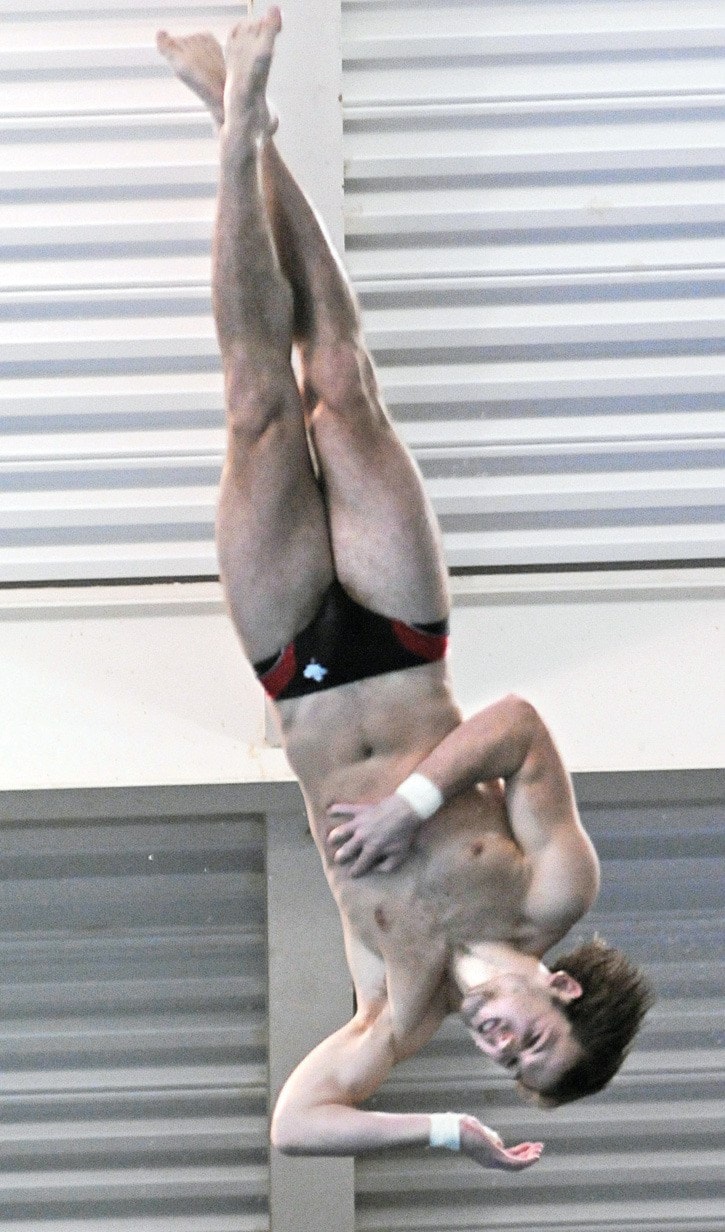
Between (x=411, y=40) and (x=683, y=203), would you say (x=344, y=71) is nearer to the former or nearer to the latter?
(x=411, y=40)

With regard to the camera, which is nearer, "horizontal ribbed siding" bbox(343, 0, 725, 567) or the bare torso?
the bare torso

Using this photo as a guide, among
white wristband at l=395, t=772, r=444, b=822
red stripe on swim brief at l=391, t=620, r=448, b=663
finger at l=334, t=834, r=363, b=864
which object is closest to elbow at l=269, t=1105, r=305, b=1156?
finger at l=334, t=834, r=363, b=864

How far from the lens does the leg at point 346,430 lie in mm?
3355

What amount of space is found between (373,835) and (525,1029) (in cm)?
51

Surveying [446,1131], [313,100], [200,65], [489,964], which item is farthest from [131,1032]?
[200,65]

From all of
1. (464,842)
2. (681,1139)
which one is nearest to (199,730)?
(464,842)

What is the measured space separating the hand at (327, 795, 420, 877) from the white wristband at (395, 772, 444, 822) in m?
0.01

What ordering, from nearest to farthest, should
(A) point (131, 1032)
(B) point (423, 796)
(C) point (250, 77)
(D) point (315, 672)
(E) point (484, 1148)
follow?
(C) point (250, 77) < (B) point (423, 796) < (D) point (315, 672) < (E) point (484, 1148) < (A) point (131, 1032)

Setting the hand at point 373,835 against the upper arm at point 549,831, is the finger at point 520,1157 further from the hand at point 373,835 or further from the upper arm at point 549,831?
the hand at point 373,835

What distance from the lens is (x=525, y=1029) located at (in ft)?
10.9

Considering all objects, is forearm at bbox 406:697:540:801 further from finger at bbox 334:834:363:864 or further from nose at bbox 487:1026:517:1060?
nose at bbox 487:1026:517:1060

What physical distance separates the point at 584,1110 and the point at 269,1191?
1.07m

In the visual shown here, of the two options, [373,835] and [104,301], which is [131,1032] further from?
[373,835]

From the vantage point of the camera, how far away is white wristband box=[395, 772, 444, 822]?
325 cm
